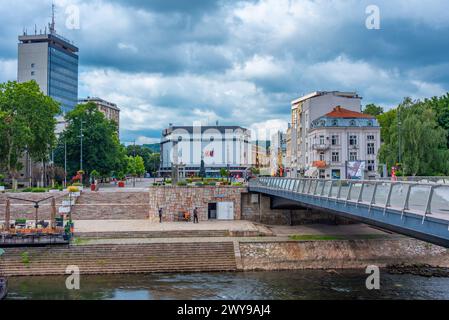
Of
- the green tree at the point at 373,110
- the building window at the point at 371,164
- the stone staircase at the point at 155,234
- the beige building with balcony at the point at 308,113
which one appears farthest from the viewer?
the green tree at the point at 373,110

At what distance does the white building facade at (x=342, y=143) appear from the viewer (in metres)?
62.3

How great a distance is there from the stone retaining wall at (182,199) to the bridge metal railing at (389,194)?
17095 mm

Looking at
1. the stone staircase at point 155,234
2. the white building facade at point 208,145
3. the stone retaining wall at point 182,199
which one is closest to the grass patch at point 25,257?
the stone staircase at point 155,234

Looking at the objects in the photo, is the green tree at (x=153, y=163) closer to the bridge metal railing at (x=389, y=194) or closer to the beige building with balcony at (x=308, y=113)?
the beige building with balcony at (x=308, y=113)

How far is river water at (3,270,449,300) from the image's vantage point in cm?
2500

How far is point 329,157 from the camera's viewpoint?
62750mm

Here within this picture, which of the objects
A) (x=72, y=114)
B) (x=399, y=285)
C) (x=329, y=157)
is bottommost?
(x=399, y=285)

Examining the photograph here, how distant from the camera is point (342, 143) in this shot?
205 ft

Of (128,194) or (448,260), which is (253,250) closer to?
(448,260)

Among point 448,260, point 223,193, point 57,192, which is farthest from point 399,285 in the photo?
point 57,192

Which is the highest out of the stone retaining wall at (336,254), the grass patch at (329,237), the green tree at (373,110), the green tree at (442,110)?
the green tree at (373,110)

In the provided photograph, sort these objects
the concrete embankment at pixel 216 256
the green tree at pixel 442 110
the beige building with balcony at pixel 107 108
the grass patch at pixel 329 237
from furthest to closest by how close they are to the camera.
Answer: the beige building with balcony at pixel 107 108 < the green tree at pixel 442 110 < the grass patch at pixel 329 237 < the concrete embankment at pixel 216 256

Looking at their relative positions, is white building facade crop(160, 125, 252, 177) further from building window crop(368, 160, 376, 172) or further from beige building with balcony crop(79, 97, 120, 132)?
building window crop(368, 160, 376, 172)
